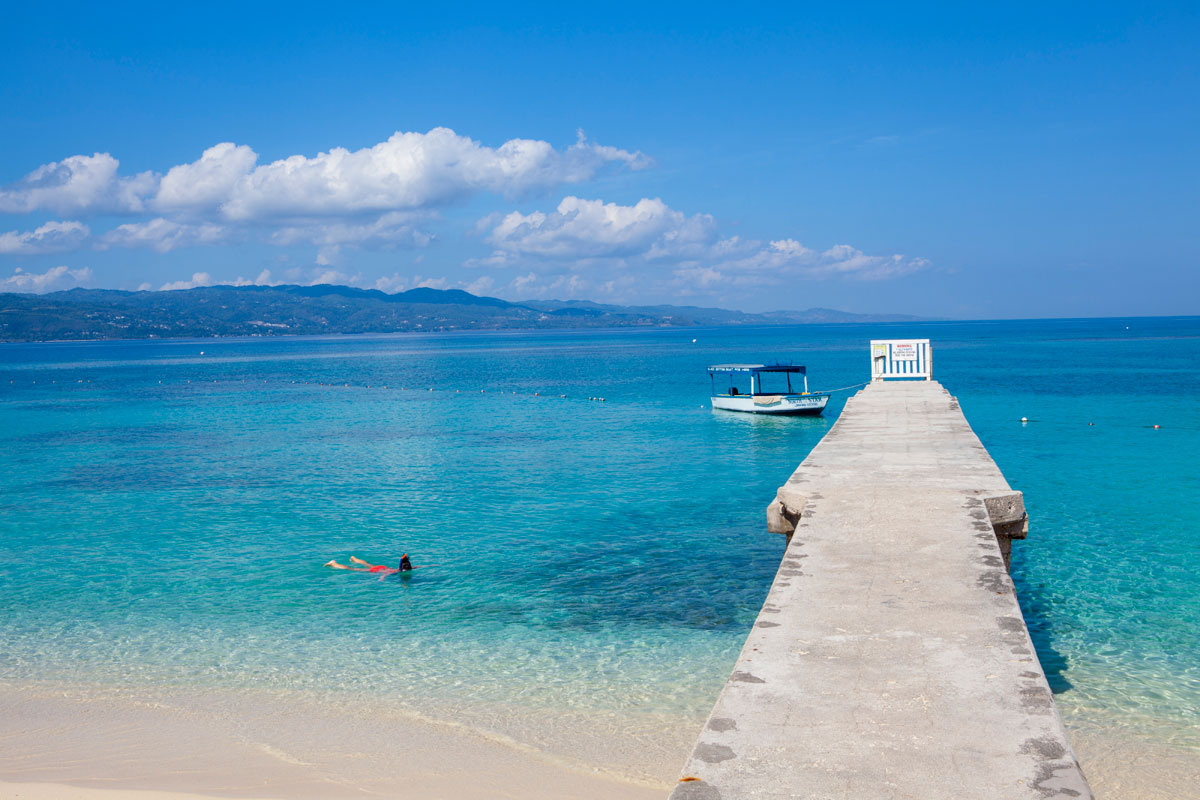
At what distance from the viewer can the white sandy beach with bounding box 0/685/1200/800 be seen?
31.1ft

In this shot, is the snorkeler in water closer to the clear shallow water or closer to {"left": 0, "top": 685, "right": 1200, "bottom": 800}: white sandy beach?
the clear shallow water

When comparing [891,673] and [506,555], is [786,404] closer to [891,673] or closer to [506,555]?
[506,555]

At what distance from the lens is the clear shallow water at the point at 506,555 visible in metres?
13.0

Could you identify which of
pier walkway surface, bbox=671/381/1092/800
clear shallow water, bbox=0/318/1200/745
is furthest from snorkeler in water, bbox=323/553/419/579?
pier walkway surface, bbox=671/381/1092/800

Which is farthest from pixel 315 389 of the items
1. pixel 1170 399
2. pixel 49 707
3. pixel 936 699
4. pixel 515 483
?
pixel 936 699

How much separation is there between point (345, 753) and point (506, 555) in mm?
9208

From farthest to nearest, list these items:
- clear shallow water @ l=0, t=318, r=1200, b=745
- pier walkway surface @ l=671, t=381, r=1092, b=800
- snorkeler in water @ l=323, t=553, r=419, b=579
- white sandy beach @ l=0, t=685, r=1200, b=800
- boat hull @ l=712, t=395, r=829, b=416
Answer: boat hull @ l=712, t=395, r=829, b=416 < snorkeler in water @ l=323, t=553, r=419, b=579 < clear shallow water @ l=0, t=318, r=1200, b=745 < white sandy beach @ l=0, t=685, r=1200, b=800 < pier walkway surface @ l=671, t=381, r=1092, b=800

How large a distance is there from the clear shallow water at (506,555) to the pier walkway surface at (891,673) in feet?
9.58

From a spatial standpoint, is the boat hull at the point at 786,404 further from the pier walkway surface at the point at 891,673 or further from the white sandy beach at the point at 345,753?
the white sandy beach at the point at 345,753

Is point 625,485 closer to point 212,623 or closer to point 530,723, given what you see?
point 212,623

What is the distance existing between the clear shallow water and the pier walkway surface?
292cm

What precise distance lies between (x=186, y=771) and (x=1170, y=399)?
54492 mm

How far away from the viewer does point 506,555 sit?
1964cm

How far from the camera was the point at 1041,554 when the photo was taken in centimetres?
1852
